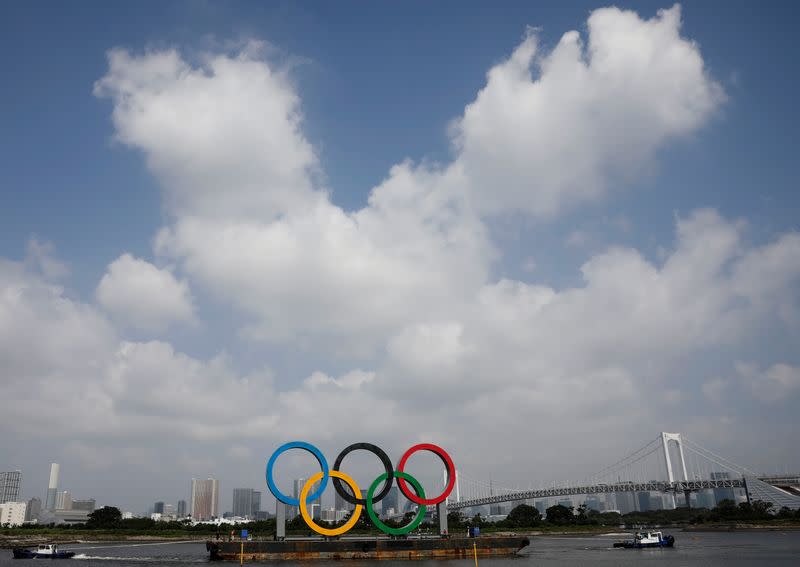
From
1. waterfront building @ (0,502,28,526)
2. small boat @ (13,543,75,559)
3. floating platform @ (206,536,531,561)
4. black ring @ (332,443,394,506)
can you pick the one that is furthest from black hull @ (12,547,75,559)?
waterfront building @ (0,502,28,526)

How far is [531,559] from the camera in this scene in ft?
135

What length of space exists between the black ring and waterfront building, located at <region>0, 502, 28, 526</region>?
506 feet

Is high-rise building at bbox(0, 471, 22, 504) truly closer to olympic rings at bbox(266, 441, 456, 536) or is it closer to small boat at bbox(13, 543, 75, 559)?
small boat at bbox(13, 543, 75, 559)

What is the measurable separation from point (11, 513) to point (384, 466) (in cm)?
16393

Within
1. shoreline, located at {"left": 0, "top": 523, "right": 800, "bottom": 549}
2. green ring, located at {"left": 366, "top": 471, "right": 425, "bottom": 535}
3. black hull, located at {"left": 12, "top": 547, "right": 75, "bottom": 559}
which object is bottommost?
shoreline, located at {"left": 0, "top": 523, "right": 800, "bottom": 549}

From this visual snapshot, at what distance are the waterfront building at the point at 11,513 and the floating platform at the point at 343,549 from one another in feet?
492

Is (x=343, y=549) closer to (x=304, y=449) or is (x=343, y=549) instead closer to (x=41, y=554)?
(x=304, y=449)

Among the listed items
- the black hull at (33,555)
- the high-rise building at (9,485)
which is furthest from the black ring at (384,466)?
the high-rise building at (9,485)

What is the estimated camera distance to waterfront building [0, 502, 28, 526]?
154 m

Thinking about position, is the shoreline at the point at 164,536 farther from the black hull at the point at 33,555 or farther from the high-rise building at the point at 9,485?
the high-rise building at the point at 9,485

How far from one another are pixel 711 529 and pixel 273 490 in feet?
260

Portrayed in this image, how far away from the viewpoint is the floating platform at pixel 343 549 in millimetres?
37656

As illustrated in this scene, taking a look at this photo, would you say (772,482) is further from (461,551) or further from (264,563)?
(264,563)

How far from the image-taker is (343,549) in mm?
38406
